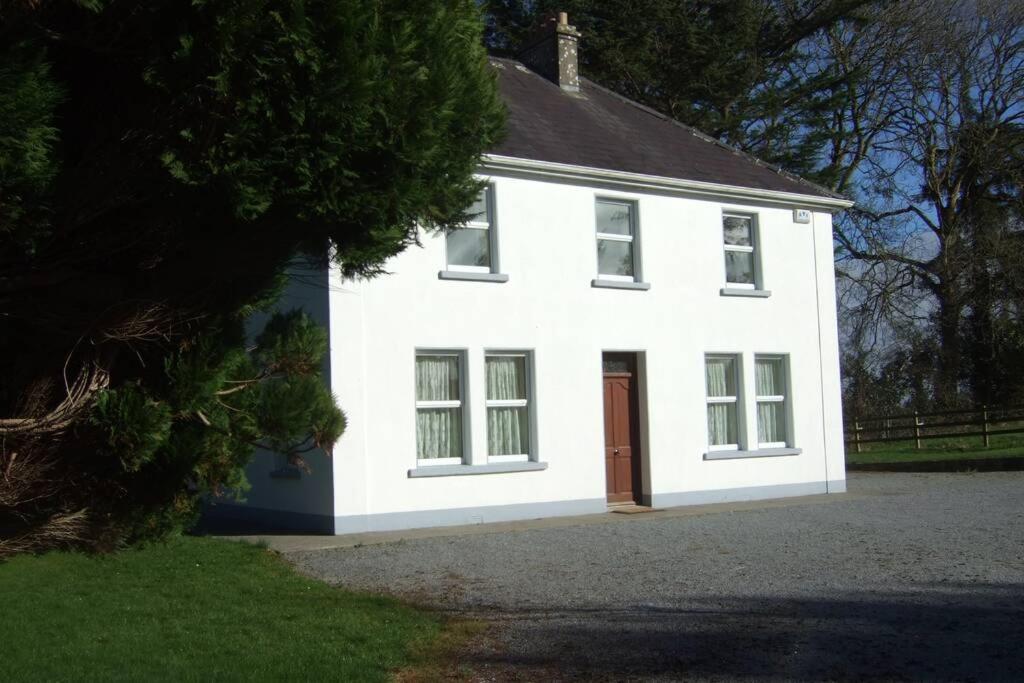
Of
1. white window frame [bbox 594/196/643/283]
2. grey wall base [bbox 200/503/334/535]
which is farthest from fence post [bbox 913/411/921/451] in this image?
grey wall base [bbox 200/503/334/535]

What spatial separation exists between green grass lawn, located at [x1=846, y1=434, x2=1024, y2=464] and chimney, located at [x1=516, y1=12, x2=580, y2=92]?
1308 centimetres

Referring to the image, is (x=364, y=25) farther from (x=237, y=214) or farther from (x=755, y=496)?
(x=755, y=496)

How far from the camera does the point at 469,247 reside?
A: 16703mm

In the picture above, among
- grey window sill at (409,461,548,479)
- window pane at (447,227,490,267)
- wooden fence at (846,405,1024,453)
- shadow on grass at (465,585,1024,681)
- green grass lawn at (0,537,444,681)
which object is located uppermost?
window pane at (447,227,490,267)

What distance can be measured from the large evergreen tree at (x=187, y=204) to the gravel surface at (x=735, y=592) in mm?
2539

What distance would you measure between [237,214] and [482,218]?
9.48 metres

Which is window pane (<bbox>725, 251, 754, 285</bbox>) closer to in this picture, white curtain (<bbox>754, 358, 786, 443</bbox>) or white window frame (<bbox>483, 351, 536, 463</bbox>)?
Result: white curtain (<bbox>754, 358, 786, 443</bbox>)

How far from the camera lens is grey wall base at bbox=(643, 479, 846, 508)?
18031 mm

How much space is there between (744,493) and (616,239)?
5036 mm

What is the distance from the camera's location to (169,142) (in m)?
7.63

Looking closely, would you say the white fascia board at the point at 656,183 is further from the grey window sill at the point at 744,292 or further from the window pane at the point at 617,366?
the window pane at the point at 617,366

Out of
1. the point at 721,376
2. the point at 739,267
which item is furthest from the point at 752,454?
the point at 739,267

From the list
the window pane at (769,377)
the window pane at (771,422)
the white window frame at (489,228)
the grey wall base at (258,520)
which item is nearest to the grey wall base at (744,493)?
the window pane at (771,422)

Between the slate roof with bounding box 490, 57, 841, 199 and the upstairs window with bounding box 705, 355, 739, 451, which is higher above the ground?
the slate roof with bounding box 490, 57, 841, 199
